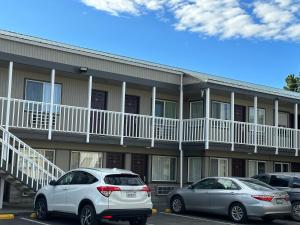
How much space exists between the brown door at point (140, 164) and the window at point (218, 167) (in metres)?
3.39

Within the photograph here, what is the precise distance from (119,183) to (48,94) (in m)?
8.65

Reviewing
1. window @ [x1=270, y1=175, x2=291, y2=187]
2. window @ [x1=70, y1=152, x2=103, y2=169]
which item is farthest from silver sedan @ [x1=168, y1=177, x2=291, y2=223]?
window @ [x1=70, y1=152, x2=103, y2=169]

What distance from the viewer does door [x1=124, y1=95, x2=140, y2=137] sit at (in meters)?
21.3

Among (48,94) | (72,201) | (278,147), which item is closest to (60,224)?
(72,201)

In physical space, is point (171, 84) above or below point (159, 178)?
above

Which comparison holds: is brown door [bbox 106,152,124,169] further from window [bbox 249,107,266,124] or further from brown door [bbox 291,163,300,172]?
brown door [bbox 291,163,300,172]

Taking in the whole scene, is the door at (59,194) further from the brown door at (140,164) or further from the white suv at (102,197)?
the brown door at (140,164)

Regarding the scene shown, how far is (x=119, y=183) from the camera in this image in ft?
42.0

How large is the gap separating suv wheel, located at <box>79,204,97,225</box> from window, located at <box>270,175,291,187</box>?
8278 millimetres

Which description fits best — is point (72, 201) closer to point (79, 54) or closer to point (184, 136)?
point (79, 54)

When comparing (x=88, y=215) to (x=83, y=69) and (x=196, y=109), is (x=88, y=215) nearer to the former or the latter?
(x=83, y=69)

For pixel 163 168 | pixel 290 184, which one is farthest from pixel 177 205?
pixel 163 168

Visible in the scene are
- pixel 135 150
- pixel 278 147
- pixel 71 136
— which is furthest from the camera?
pixel 278 147

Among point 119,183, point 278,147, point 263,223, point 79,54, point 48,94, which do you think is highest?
point 79,54
